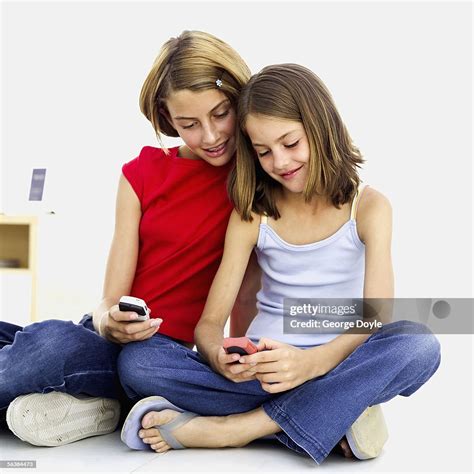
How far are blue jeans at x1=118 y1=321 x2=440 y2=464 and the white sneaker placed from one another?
9 centimetres

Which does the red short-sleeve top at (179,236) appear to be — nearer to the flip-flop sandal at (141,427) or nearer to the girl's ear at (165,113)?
the girl's ear at (165,113)

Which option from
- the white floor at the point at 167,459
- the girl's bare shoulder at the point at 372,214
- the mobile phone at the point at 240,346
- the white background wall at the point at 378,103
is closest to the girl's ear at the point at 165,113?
the girl's bare shoulder at the point at 372,214

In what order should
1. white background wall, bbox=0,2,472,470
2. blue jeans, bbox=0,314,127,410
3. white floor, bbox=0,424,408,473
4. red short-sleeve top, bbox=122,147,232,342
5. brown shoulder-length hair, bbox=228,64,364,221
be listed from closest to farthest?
white floor, bbox=0,424,408,473 < blue jeans, bbox=0,314,127,410 < brown shoulder-length hair, bbox=228,64,364,221 < red short-sleeve top, bbox=122,147,232,342 < white background wall, bbox=0,2,472,470

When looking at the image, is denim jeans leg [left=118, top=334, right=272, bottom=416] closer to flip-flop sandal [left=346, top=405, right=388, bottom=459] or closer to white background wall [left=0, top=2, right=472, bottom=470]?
flip-flop sandal [left=346, top=405, right=388, bottom=459]

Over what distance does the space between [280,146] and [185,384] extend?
0.47m

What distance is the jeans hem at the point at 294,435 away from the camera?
132cm

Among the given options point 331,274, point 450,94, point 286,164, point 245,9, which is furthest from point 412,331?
point 245,9

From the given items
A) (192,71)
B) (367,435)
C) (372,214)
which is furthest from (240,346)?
(192,71)

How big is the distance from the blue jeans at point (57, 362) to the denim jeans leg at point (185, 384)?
0.06 metres

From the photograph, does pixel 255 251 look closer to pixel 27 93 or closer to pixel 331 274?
pixel 331 274

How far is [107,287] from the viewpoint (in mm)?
1647

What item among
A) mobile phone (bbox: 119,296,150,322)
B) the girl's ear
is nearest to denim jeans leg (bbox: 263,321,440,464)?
mobile phone (bbox: 119,296,150,322)

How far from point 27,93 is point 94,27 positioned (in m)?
0.50

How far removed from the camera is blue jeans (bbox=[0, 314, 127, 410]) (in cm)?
139
